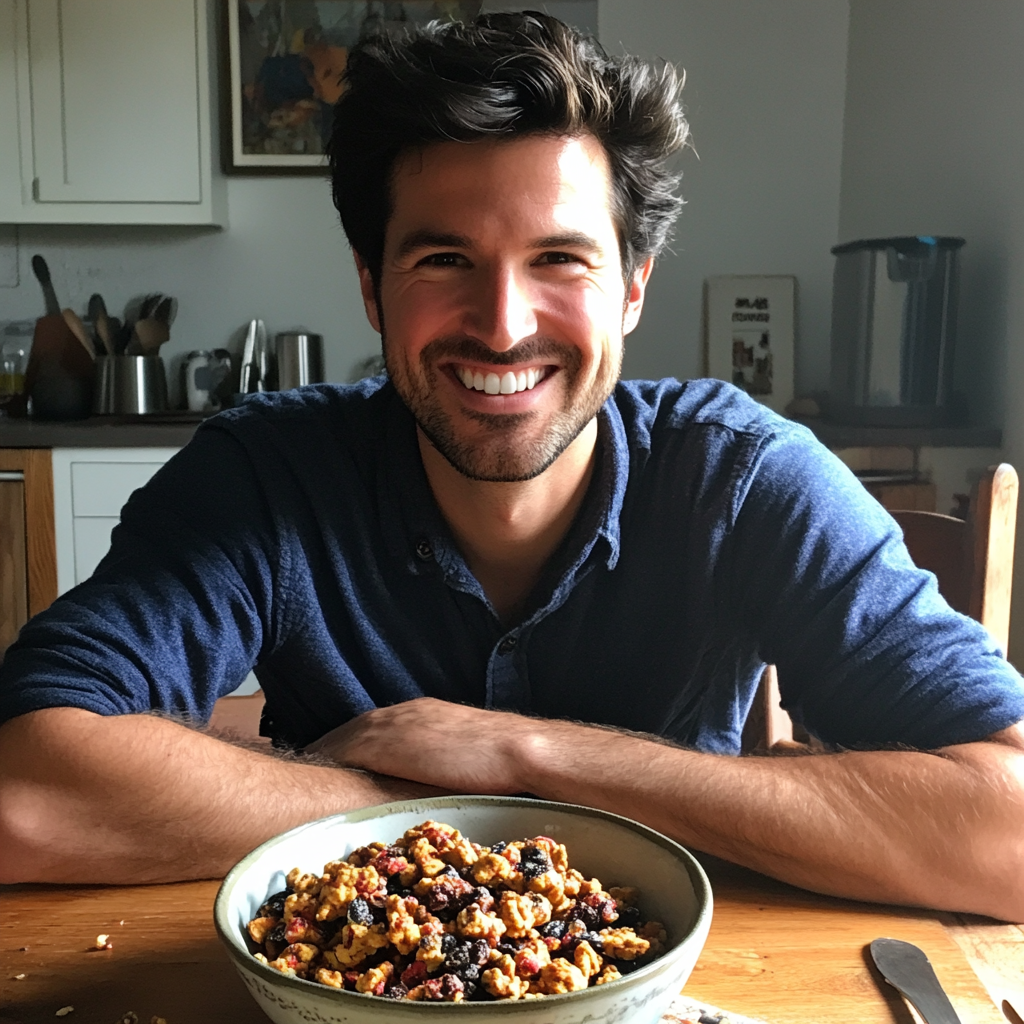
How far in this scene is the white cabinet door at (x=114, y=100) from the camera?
10.5ft

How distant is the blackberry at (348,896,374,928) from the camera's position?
661mm

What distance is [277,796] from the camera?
954mm

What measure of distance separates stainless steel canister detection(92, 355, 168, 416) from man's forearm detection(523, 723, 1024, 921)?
270 centimetres

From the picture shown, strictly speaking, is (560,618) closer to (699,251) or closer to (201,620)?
(201,620)

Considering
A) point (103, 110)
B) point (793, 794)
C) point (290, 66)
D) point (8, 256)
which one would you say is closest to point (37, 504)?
point (8, 256)

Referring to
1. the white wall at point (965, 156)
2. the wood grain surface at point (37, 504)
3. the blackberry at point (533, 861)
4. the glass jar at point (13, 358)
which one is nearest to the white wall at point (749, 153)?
the white wall at point (965, 156)

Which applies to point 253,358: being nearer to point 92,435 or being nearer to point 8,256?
point 92,435

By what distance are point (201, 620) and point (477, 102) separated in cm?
63

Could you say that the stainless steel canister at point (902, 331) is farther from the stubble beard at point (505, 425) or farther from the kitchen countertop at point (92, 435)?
the kitchen countertop at point (92, 435)

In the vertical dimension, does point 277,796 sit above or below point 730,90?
below

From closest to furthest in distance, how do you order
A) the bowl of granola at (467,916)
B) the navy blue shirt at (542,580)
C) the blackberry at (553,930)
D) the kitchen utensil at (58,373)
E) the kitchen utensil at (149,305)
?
the bowl of granola at (467,916) < the blackberry at (553,930) < the navy blue shirt at (542,580) < the kitchen utensil at (58,373) < the kitchen utensil at (149,305)

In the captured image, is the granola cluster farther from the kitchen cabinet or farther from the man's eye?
the kitchen cabinet

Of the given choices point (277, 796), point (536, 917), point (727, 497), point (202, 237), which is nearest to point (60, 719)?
point (277, 796)

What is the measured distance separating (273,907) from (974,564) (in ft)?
3.59
